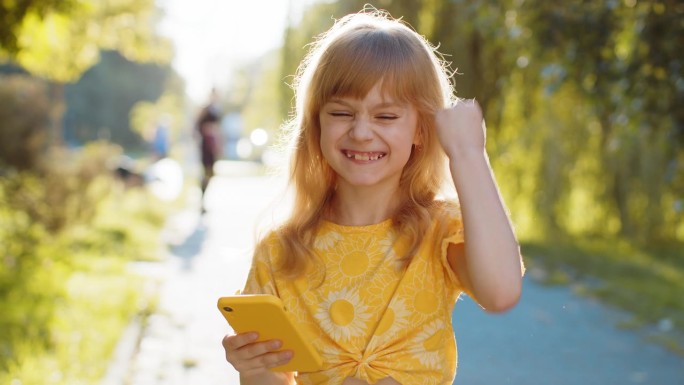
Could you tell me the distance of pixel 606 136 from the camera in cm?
1162

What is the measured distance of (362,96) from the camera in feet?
8.09

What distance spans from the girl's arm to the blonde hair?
0.82ft

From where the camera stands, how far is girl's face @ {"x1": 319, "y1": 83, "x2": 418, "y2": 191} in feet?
8.11

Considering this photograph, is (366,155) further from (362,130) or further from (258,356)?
(258,356)

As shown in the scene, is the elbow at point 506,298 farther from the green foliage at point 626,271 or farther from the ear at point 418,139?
the green foliage at point 626,271

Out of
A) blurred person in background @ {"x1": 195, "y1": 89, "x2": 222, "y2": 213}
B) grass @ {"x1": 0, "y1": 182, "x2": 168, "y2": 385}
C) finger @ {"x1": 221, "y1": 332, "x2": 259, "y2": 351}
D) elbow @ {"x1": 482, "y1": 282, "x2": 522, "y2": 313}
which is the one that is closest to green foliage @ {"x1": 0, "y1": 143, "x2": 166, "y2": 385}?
grass @ {"x1": 0, "y1": 182, "x2": 168, "y2": 385}

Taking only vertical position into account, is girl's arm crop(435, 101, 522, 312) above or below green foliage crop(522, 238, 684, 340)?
above

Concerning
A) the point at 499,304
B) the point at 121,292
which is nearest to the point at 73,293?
the point at 121,292

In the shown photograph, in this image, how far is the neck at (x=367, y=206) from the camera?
2.60m

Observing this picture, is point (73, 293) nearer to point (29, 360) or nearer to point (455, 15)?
point (29, 360)

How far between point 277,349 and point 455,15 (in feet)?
36.5

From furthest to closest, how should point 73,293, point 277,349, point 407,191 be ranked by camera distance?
point 73,293, point 407,191, point 277,349

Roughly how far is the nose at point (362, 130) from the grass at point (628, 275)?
4.80 metres

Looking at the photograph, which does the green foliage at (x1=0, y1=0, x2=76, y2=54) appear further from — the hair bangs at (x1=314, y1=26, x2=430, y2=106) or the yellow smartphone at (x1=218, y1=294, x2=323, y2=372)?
the yellow smartphone at (x1=218, y1=294, x2=323, y2=372)
